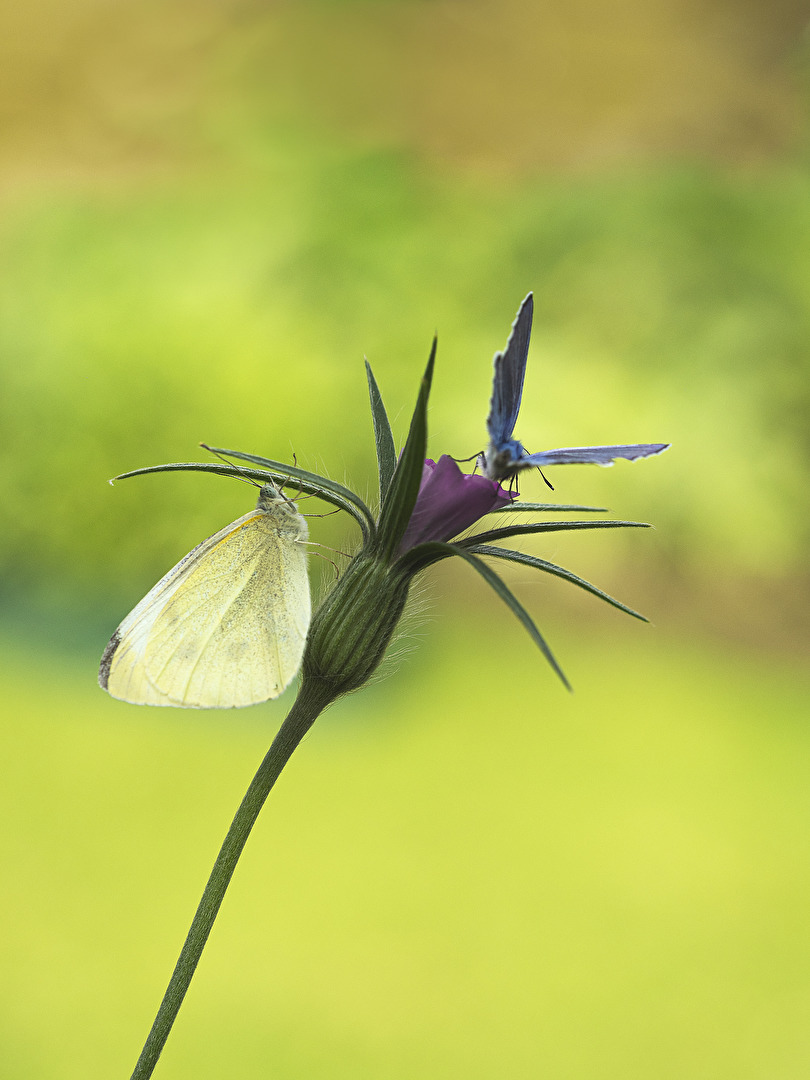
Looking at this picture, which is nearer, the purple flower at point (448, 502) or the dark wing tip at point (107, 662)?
the purple flower at point (448, 502)

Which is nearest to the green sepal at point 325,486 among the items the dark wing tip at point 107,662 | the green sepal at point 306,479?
the green sepal at point 306,479

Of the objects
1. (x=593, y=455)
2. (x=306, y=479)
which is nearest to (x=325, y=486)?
(x=306, y=479)

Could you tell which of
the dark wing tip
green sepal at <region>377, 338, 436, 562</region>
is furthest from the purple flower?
the dark wing tip

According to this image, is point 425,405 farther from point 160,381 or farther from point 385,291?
point 385,291

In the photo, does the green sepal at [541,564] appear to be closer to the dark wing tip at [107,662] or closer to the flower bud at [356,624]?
the flower bud at [356,624]

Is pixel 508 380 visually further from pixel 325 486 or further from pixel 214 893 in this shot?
pixel 214 893

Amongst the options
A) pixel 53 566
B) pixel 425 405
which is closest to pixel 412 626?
pixel 425 405
